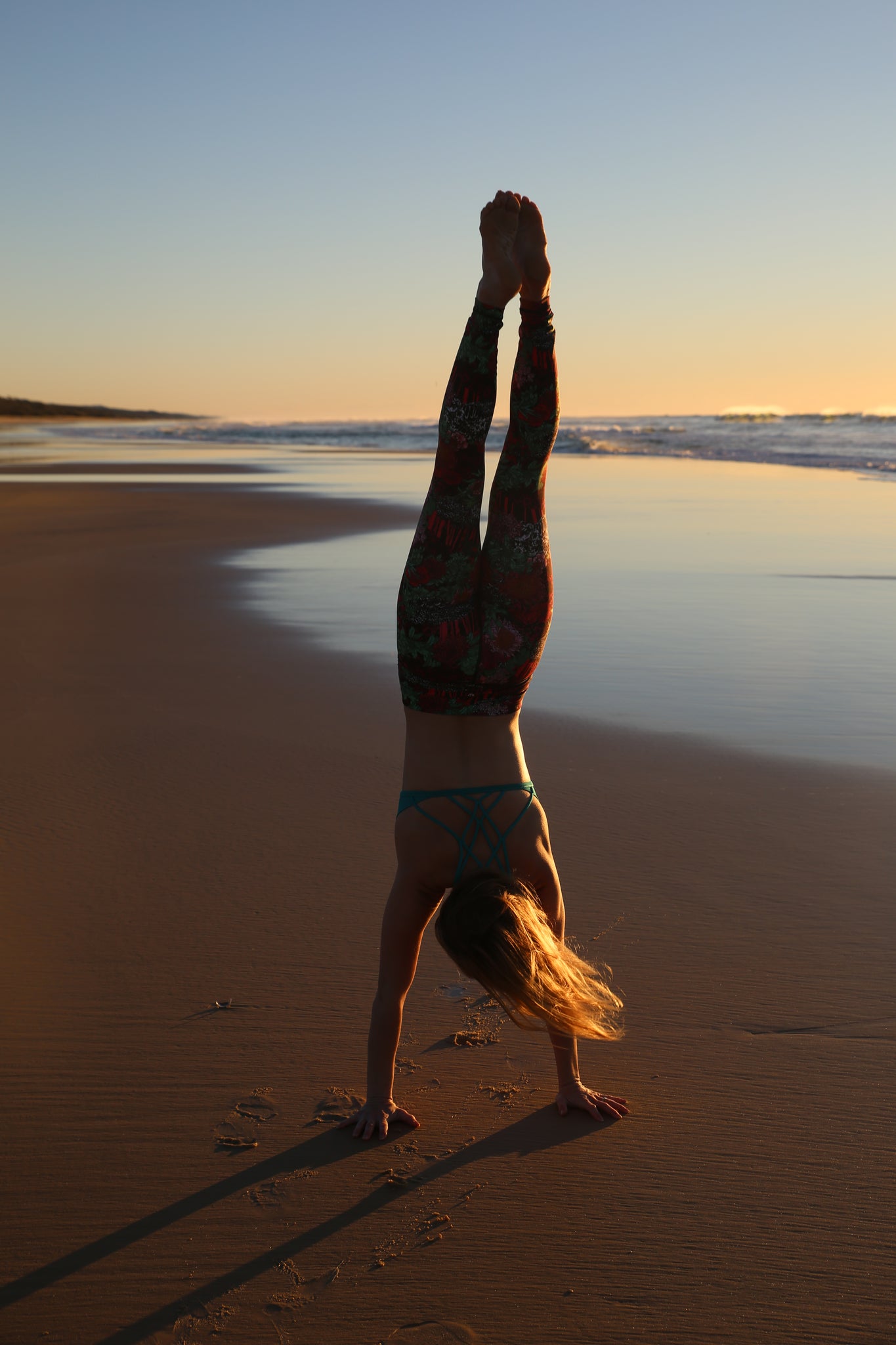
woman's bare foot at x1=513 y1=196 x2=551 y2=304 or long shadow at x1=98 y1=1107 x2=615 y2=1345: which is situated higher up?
woman's bare foot at x1=513 y1=196 x2=551 y2=304

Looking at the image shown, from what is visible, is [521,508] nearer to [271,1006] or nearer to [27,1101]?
[271,1006]

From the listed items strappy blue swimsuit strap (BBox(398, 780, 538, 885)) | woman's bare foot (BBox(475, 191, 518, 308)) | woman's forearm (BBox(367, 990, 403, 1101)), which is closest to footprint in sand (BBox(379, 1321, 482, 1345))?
woman's forearm (BBox(367, 990, 403, 1101))

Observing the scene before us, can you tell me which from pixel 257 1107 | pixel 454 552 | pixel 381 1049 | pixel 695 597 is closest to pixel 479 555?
pixel 454 552

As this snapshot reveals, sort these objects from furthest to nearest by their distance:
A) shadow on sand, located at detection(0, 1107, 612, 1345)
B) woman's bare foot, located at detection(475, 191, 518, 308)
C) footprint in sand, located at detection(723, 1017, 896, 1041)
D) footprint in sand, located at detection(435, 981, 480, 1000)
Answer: footprint in sand, located at detection(435, 981, 480, 1000) < footprint in sand, located at detection(723, 1017, 896, 1041) < woman's bare foot, located at detection(475, 191, 518, 308) < shadow on sand, located at detection(0, 1107, 612, 1345)

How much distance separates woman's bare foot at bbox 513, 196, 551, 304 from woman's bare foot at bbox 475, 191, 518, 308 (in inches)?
Answer: 0.7

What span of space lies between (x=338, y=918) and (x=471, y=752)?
1562 millimetres

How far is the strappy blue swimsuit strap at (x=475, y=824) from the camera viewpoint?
285 centimetres

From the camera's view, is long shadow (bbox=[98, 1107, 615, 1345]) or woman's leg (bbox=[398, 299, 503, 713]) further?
woman's leg (bbox=[398, 299, 503, 713])

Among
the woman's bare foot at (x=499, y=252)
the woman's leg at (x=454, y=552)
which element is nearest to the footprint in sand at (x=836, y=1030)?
the woman's leg at (x=454, y=552)

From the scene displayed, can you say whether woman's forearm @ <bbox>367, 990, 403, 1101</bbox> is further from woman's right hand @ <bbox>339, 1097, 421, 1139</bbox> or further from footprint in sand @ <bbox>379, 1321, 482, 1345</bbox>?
footprint in sand @ <bbox>379, 1321, 482, 1345</bbox>

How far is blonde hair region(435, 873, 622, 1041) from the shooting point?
8.52 ft

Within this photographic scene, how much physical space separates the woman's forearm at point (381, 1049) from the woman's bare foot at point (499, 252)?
194 centimetres

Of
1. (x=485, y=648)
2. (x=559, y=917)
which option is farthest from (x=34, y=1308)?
(x=485, y=648)

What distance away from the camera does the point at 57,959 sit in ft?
12.7
